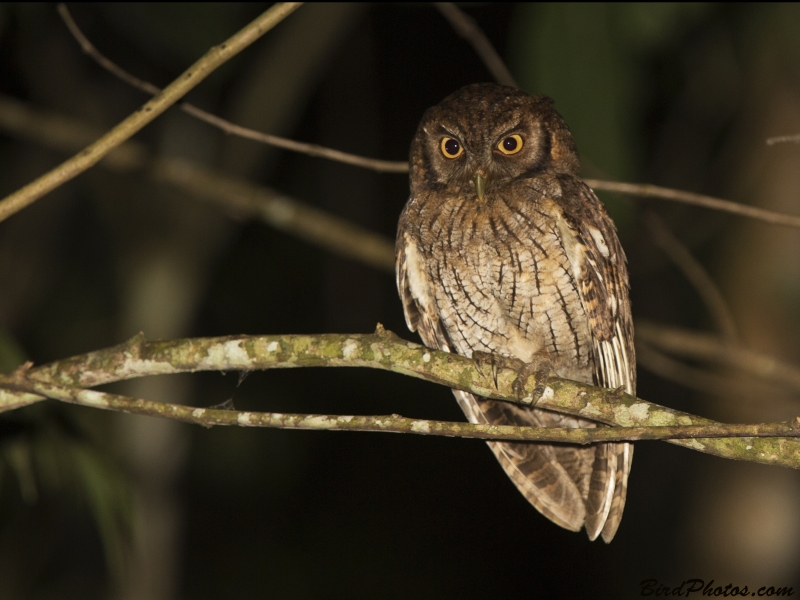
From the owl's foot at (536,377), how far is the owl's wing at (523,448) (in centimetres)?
37

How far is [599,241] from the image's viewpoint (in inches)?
113

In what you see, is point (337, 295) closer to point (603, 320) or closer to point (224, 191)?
point (224, 191)

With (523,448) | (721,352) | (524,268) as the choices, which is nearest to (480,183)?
(524,268)

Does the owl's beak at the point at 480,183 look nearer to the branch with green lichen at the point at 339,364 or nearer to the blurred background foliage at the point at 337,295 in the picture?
the blurred background foliage at the point at 337,295

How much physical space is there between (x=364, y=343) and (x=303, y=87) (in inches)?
130

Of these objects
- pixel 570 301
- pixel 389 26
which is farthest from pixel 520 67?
pixel 389 26

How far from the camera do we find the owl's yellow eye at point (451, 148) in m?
3.01

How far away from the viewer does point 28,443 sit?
262 cm

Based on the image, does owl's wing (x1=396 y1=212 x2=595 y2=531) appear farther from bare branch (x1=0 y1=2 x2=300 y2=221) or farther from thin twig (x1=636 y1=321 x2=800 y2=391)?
bare branch (x1=0 y1=2 x2=300 y2=221)

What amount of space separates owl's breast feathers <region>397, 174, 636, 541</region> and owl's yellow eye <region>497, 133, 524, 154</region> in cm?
14

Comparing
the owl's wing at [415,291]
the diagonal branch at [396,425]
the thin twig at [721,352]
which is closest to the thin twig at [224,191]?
the owl's wing at [415,291]

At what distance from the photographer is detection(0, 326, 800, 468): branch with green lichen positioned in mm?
1946

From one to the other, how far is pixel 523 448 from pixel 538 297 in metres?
0.59

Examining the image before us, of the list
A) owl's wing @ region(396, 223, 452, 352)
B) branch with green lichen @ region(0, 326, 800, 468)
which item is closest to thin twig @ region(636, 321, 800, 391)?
owl's wing @ region(396, 223, 452, 352)
